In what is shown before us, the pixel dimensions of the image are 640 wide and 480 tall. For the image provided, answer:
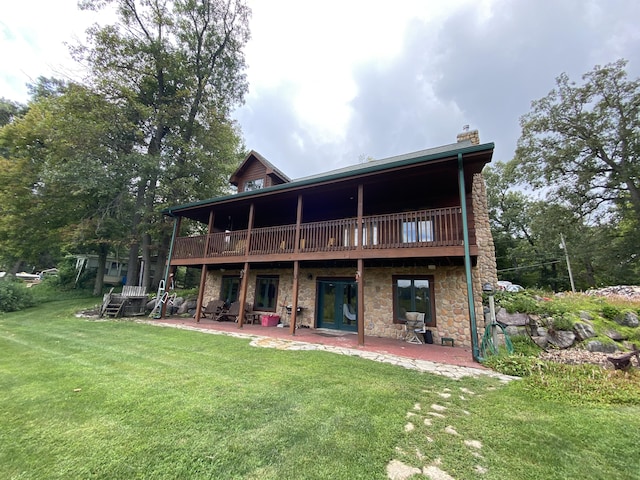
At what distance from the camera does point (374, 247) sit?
7.35m

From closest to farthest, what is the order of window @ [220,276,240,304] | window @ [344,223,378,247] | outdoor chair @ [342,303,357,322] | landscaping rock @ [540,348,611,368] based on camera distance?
landscaping rock @ [540,348,611,368] → window @ [344,223,378,247] → outdoor chair @ [342,303,357,322] → window @ [220,276,240,304]

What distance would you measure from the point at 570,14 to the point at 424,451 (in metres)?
18.6

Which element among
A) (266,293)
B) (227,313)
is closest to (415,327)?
(266,293)

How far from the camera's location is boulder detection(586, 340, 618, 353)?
618 centimetres

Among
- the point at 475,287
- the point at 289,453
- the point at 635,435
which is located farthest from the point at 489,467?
the point at 475,287

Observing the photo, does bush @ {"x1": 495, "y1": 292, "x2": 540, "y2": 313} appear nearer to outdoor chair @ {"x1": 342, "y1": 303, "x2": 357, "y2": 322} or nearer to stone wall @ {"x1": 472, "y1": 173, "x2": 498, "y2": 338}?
stone wall @ {"x1": 472, "y1": 173, "x2": 498, "y2": 338}

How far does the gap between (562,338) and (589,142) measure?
14.6 metres

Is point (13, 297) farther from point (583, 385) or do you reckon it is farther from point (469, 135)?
point (469, 135)

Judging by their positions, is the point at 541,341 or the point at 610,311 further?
the point at 610,311

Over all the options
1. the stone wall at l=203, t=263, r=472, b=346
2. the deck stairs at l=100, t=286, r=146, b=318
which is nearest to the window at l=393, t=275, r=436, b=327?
the stone wall at l=203, t=263, r=472, b=346

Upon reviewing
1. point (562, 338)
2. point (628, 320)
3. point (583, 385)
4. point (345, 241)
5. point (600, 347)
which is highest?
point (345, 241)

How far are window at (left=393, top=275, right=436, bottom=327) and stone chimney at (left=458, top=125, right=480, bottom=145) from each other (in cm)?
624

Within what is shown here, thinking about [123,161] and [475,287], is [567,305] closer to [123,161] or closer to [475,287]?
[475,287]

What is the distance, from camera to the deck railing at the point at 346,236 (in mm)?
6957
